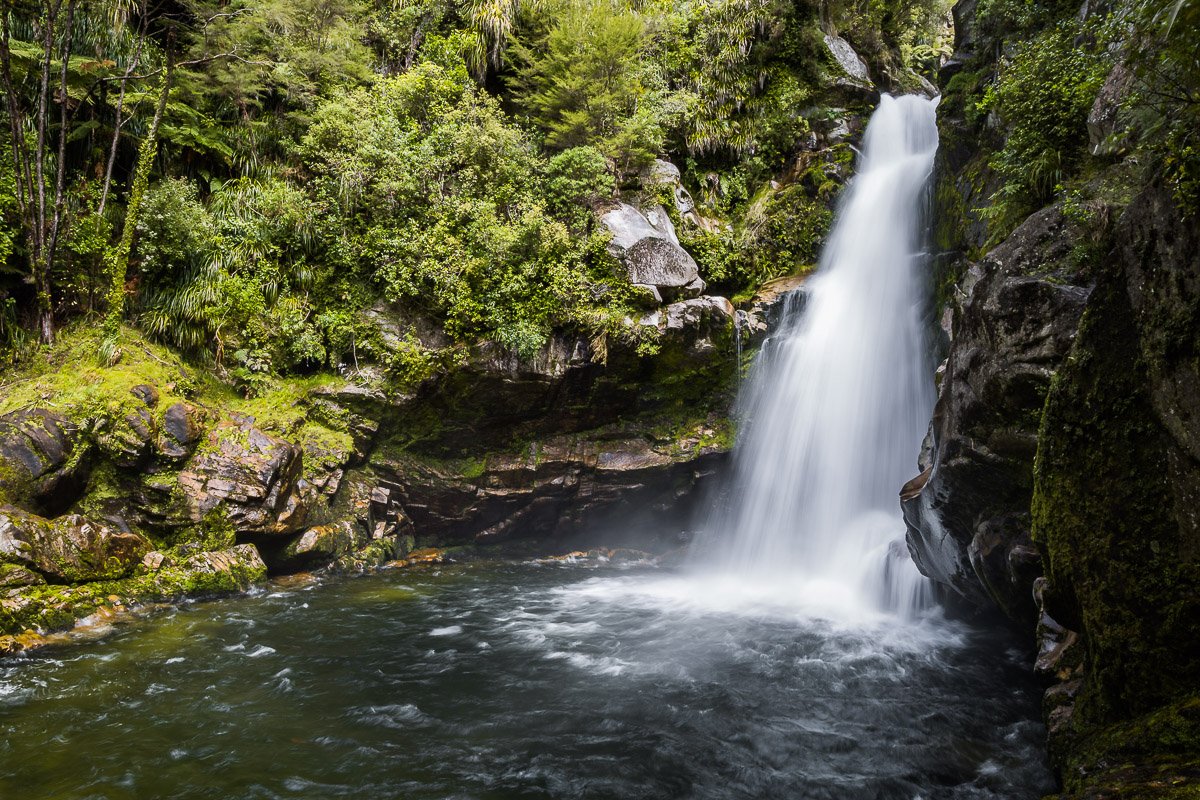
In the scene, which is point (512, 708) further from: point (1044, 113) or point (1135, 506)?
point (1044, 113)

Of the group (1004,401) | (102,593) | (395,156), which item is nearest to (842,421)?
(1004,401)

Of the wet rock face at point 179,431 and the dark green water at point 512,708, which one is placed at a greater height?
the wet rock face at point 179,431

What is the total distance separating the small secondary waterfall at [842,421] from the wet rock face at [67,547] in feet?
37.7

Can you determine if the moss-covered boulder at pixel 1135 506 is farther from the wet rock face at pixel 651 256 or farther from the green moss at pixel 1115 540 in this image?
the wet rock face at pixel 651 256

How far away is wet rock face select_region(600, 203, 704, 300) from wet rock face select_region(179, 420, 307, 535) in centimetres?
820

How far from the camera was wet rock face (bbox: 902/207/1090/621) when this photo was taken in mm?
6309

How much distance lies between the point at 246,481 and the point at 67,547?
2.56m

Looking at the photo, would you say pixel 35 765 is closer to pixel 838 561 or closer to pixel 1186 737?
pixel 1186 737

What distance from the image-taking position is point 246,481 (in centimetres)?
1055

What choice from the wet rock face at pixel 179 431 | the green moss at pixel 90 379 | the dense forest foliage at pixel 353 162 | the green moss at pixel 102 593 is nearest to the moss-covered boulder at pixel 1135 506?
the dense forest foliage at pixel 353 162

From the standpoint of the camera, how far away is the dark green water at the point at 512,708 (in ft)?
16.9

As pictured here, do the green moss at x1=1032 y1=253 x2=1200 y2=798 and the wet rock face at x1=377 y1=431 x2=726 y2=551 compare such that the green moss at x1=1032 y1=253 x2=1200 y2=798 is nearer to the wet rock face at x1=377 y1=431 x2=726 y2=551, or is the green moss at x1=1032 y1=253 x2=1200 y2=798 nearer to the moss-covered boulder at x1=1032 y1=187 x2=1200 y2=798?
the moss-covered boulder at x1=1032 y1=187 x2=1200 y2=798

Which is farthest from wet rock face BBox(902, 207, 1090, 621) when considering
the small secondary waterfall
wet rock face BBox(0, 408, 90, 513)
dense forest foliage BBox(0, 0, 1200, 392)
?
wet rock face BBox(0, 408, 90, 513)

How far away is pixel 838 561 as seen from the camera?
38.7ft
